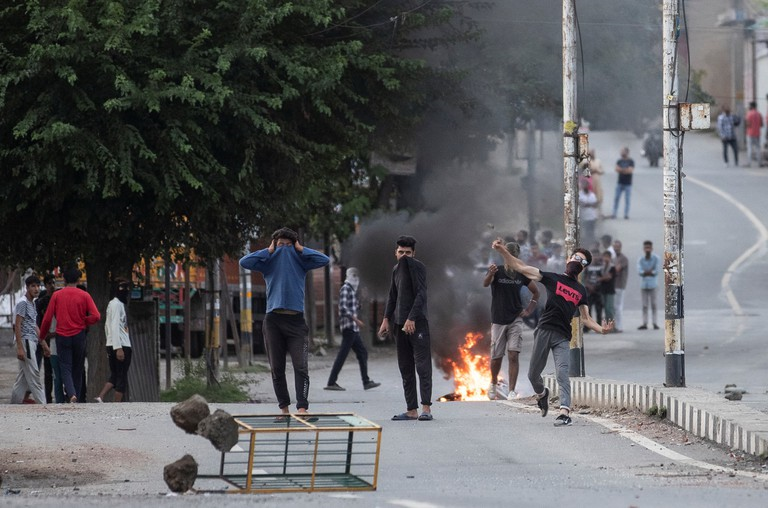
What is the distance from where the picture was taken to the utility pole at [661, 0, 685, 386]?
12.9m

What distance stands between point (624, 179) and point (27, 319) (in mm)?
19421

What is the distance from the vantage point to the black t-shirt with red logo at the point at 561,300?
39.0 feet

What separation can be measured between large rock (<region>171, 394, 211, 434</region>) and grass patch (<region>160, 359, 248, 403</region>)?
8354 millimetres

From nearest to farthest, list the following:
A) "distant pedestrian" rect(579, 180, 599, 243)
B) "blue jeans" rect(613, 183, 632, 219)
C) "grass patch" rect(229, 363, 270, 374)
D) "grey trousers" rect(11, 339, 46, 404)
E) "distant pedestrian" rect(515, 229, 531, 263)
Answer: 1. "grey trousers" rect(11, 339, 46, 404)
2. "grass patch" rect(229, 363, 270, 374)
3. "distant pedestrian" rect(515, 229, 531, 263)
4. "distant pedestrian" rect(579, 180, 599, 243)
5. "blue jeans" rect(613, 183, 632, 219)

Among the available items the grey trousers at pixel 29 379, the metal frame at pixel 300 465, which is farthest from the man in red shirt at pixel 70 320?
the metal frame at pixel 300 465

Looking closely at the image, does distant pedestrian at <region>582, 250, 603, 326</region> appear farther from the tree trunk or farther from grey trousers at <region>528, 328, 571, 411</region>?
grey trousers at <region>528, 328, 571, 411</region>

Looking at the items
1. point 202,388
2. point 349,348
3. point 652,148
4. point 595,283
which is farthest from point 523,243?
point 652,148

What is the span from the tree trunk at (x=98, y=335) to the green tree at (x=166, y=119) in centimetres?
2

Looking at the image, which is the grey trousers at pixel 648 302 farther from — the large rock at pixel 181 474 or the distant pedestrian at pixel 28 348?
the large rock at pixel 181 474

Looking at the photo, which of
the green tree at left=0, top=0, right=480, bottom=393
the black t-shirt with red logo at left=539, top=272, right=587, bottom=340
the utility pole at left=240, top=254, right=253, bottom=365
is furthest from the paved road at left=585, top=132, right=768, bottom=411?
the utility pole at left=240, top=254, right=253, bottom=365

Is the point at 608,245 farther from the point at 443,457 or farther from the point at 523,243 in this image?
the point at 443,457

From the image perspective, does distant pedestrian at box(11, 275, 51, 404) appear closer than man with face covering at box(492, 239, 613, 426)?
No

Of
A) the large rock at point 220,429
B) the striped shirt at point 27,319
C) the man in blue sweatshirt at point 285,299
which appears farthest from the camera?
the striped shirt at point 27,319

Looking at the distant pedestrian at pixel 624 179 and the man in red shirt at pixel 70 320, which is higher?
the distant pedestrian at pixel 624 179
